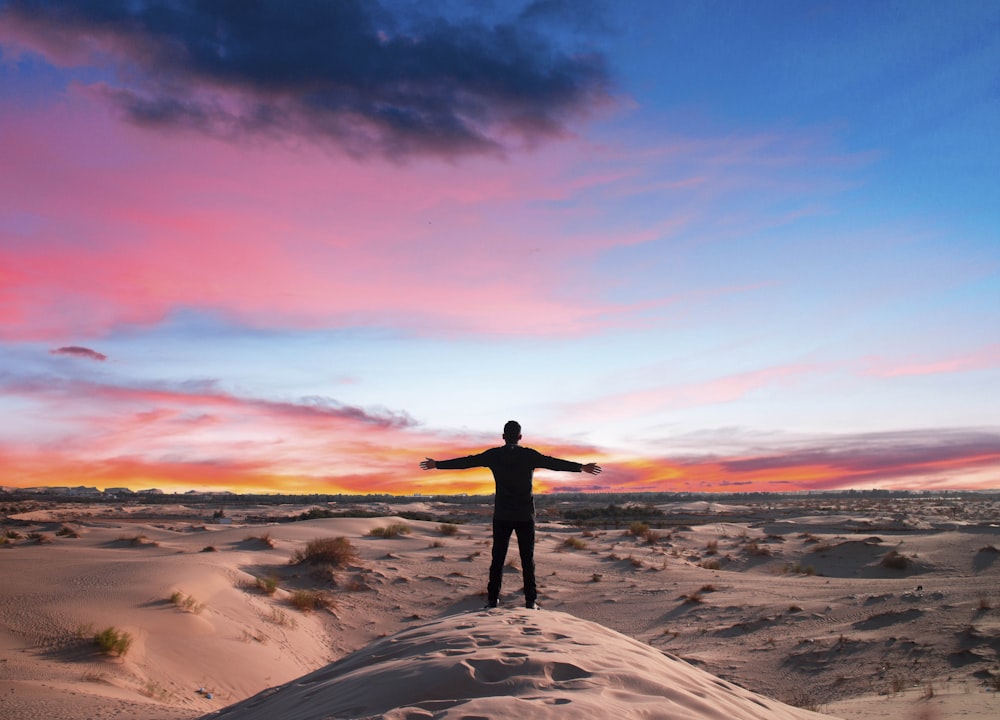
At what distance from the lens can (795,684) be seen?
10.3 metres

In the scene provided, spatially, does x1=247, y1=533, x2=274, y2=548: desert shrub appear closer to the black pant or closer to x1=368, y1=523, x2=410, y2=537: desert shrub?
x1=368, y1=523, x2=410, y2=537: desert shrub

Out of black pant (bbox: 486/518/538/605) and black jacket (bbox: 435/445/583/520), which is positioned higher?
black jacket (bbox: 435/445/583/520)

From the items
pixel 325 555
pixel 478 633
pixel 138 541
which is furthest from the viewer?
pixel 138 541

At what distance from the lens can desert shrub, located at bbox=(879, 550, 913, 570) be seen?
21500mm

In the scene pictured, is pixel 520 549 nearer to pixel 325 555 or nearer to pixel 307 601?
pixel 307 601

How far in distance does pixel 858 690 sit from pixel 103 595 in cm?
1188

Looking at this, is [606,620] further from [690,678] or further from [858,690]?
[690,678]

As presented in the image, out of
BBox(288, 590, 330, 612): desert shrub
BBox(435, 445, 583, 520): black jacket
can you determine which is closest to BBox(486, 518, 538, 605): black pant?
BBox(435, 445, 583, 520): black jacket

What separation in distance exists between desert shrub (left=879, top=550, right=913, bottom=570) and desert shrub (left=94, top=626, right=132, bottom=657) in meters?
20.3

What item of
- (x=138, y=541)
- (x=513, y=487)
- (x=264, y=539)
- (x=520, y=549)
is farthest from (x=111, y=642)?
(x=138, y=541)

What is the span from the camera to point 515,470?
29.3ft

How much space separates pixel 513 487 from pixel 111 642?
617 centimetres

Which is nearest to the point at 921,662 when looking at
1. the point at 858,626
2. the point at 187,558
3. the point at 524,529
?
the point at 858,626

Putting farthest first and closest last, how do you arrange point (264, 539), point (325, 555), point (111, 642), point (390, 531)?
1. point (390, 531)
2. point (264, 539)
3. point (325, 555)
4. point (111, 642)
